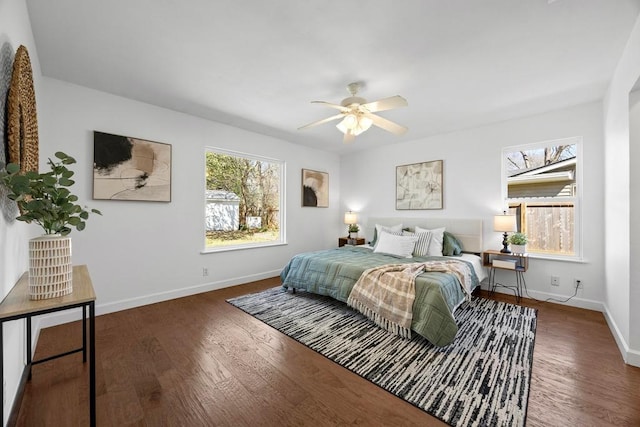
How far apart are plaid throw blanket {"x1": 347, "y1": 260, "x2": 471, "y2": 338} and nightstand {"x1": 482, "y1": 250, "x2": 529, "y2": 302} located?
0.75 metres

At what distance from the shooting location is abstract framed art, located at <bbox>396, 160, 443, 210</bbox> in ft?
14.9

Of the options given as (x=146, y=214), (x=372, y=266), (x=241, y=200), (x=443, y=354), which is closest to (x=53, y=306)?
(x=146, y=214)

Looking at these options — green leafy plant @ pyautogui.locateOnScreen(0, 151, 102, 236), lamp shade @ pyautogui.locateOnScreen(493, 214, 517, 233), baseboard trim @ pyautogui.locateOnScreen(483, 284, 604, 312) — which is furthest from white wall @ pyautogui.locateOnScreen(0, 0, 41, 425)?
baseboard trim @ pyautogui.locateOnScreen(483, 284, 604, 312)

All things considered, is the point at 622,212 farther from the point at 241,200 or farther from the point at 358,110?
the point at 241,200

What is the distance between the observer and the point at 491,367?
204 cm

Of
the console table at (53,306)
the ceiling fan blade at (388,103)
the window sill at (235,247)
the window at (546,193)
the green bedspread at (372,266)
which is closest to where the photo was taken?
the console table at (53,306)

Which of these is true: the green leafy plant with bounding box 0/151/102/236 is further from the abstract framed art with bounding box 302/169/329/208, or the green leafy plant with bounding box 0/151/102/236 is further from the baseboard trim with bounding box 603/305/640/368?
the abstract framed art with bounding box 302/169/329/208

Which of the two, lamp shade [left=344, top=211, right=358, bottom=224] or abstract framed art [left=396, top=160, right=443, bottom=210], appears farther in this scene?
lamp shade [left=344, top=211, right=358, bottom=224]

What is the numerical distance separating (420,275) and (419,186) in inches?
96.4

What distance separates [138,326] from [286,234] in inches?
105

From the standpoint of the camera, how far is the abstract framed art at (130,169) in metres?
3.01

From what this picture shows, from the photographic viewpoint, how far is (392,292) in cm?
265

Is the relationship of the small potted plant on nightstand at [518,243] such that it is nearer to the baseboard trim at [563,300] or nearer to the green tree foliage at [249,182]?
the baseboard trim at [563,300]

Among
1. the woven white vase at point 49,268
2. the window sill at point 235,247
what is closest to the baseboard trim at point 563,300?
the window sill at point 235,247
